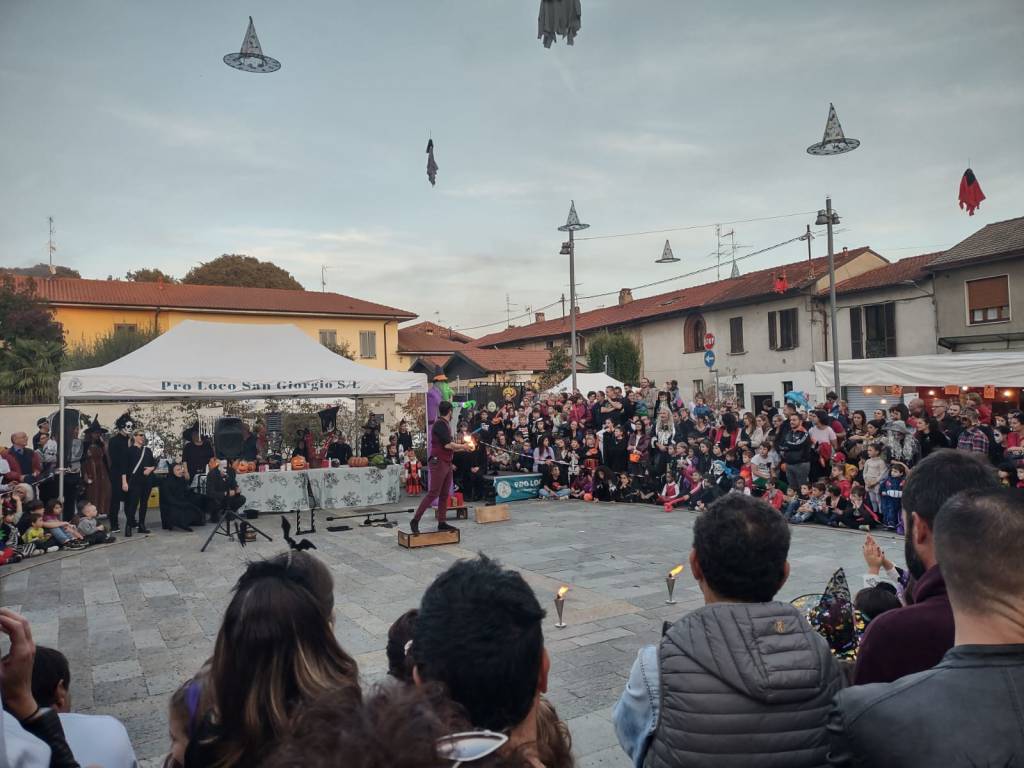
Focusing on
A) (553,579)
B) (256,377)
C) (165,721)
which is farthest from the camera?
(256,377)

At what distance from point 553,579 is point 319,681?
5.86 m

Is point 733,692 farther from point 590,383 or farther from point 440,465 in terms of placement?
point 590,383

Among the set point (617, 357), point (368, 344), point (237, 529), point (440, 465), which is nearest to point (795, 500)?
point (440, 465)

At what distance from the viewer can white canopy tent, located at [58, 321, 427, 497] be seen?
1098cm

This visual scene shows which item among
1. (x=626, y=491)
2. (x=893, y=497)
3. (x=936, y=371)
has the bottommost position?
(x=626, y=491)

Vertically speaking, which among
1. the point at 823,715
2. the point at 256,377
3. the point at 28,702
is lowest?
the point at 823,715

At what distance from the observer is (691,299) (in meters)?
33.7

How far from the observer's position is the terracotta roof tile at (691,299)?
27906 millimetres

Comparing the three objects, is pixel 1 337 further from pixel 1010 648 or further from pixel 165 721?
pixel 1010 648

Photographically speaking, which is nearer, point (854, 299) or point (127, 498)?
point (127, 498)

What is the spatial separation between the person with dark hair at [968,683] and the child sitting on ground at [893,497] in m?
8.87

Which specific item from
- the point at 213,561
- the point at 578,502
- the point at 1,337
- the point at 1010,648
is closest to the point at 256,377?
the point at 213,561

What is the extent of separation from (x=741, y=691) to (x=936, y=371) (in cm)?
1382

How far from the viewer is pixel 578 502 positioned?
44.6 ft
